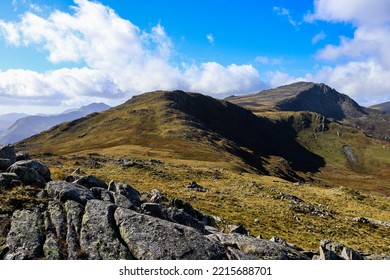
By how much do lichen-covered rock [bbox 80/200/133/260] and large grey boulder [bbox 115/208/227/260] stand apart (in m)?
0.37

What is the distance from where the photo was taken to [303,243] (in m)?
34.2

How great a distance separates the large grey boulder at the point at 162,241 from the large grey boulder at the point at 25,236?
3.81m

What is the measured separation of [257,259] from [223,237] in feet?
8.44

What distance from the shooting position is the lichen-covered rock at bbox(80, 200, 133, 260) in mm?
15422

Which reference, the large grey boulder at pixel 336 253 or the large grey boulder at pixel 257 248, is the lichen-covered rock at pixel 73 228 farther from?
the large grey boulder at pixel 336 253

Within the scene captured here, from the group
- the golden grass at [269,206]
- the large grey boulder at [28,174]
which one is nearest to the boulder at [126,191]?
the large grey boulder at [28,174]

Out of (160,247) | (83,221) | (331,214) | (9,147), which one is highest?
(9,147)

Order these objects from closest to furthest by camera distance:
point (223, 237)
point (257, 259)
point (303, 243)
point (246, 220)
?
point (257, 259), point (223, 237), point (303, 243), point (246, 220)

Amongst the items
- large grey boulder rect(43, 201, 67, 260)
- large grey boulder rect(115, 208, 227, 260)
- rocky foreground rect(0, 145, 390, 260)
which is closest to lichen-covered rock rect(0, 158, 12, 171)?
rocky foreground rect(0, 145, 390, 260)

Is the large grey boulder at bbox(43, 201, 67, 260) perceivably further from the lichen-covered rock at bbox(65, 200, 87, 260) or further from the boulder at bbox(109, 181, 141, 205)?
the boulder at bbox(109, 181, 141, 205)

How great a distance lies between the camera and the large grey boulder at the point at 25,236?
1484cm
